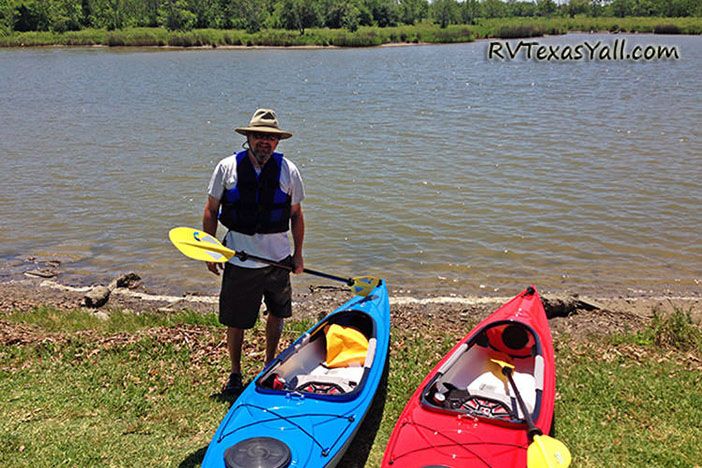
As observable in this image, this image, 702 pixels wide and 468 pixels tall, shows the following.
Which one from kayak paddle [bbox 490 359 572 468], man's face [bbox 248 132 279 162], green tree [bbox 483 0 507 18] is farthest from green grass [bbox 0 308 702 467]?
green tree [bbox 483 0 507 18]

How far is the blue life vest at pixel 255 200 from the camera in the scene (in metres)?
4.72

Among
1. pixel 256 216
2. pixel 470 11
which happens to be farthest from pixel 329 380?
pixel 470 11

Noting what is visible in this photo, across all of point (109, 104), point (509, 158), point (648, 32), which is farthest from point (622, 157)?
point (648, 32)

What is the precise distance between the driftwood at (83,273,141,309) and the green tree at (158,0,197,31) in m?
79.6

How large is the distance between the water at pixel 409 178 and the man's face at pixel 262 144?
4.78 metres

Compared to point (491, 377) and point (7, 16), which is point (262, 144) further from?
point (7, 16)

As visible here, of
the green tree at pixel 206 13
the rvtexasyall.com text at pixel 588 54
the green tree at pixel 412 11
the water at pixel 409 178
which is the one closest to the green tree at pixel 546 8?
the green tree at pixel 412 11

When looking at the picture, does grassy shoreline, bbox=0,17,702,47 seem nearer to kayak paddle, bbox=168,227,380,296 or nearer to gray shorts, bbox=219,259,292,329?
kayak paddle, bbox=168,227,380,296

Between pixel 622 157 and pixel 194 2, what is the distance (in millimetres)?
83693

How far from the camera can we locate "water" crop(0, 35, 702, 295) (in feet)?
32.6

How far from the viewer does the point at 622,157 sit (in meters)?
15.7

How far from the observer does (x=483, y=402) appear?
4.70 metres

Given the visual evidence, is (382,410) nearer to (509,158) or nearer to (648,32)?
(509,158)

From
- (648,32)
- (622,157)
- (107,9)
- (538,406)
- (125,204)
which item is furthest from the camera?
(107,9)
